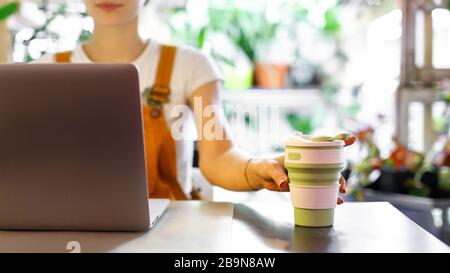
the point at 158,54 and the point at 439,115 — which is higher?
the point at 158,54

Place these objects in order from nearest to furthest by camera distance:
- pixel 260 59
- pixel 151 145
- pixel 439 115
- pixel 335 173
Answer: pixel 335 173, pixel 151 145, pixel 439 115, pixel 260 59

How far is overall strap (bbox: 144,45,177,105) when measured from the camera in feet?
4.71

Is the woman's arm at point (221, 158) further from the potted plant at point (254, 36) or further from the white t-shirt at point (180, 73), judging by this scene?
the potted plant at point (254, 36)

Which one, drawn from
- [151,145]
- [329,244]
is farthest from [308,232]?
[151,145]

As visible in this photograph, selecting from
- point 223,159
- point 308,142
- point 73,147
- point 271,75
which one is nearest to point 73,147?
point 73,147

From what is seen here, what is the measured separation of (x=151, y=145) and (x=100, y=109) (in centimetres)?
73

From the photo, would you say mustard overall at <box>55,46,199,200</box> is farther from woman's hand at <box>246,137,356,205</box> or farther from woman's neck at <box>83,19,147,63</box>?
woman's hand at <box>246,137,356,205</box>

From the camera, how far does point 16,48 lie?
8.07ft

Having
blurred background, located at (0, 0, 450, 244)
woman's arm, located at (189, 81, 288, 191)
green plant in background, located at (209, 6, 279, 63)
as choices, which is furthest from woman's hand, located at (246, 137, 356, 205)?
green plant in background, located at (209, 6, 279, 63)

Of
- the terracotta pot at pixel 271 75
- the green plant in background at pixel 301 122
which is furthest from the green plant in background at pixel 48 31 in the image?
the green plant in background at pixel 301 122

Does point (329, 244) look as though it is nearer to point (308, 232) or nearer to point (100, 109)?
point (308, 232)

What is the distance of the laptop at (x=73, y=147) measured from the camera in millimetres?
696

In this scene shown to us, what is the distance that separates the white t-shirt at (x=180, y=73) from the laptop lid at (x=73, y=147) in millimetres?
705

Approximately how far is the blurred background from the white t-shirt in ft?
2.26
